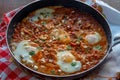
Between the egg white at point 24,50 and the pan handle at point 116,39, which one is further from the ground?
the pan handle at point 116,39

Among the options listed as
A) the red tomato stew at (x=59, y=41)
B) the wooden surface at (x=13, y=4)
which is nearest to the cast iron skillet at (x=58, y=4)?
the red tomato stew at (x=59, y=41)

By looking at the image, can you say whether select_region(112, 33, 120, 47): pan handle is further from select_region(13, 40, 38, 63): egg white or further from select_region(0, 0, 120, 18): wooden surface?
select_region(0, 0, 120, 18): wooden surface

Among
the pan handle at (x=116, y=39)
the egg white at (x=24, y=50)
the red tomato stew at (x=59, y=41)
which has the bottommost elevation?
the egg white at (x=24, y=50)

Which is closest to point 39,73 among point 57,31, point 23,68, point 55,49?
point 23,68

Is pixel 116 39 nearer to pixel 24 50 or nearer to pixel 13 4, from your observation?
pixel 24 50

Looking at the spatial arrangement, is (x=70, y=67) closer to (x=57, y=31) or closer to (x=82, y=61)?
(x=82, y=61)

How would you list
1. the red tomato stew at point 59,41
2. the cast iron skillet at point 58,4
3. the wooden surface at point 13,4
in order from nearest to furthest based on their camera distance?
1. the red tomato stew at point 59,41
2. the cast iron skillet at point 58,4
3. the wooden surface at point 13,4

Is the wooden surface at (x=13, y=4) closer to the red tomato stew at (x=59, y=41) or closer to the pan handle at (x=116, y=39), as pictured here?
the red tomato stew at (x=59, y=41)

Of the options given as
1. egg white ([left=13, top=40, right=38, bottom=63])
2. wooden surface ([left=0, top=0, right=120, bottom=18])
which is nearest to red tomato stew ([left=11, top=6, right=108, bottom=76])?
egg white ([left=13, top=40, right=38, bottom=63])

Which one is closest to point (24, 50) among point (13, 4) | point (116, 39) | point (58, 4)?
point (58, 4)
